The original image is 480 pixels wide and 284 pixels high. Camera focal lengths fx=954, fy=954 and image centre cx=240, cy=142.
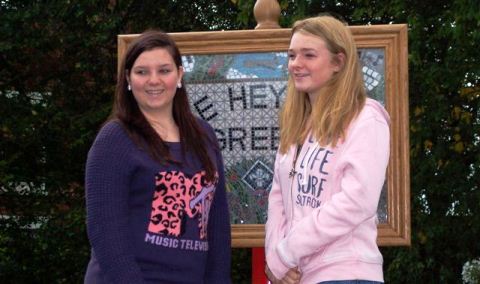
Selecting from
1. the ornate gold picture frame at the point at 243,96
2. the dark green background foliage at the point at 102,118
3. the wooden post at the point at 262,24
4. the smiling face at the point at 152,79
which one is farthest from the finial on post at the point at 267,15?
the dark green background foliage at the point at 102,118

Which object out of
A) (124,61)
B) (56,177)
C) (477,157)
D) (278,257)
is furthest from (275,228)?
(56,177)

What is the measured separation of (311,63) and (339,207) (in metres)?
0.53

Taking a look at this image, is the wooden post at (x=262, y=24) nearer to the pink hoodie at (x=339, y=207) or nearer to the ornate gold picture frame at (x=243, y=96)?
the ornate gold picture frame at (x=243, y=96)

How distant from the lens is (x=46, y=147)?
1027 centimetres

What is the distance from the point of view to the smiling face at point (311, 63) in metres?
3.10

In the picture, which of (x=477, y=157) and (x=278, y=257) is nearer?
(x=278, y=257)

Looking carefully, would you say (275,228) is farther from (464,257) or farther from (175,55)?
(464,257)

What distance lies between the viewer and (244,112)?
381 centimetres

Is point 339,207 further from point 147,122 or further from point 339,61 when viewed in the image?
point 147,122

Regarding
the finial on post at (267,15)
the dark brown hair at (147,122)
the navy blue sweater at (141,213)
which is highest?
the finial on post at (267,15)

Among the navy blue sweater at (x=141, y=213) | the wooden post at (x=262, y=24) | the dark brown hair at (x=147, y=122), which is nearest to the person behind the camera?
the navy blue sweater at (x=141, y=213)

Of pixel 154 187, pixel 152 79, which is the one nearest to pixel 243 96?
A: pixel 152 79

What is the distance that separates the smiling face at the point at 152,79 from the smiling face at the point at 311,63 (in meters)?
0.42

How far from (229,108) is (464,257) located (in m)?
5.37
